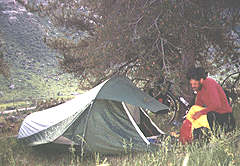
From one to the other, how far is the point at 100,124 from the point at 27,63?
1522 inches

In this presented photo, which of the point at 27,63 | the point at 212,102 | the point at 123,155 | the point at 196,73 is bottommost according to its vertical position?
the point at 27,63

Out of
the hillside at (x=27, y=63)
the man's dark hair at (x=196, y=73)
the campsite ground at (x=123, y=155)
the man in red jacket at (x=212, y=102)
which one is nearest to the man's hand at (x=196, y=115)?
the man in red jacket at (x=212, y=102)

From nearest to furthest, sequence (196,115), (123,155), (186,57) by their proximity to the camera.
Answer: (196,115) → (123,155) → (186,57)

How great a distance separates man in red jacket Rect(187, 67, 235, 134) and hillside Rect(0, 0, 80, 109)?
28.5m

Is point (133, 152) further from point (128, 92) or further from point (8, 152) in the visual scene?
point (8, 152)

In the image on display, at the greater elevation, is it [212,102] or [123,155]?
[212,102]

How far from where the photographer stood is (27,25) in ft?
159

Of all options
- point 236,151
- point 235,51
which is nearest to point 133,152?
point 236,151

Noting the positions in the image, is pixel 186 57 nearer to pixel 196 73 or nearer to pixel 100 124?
pixel 196 73

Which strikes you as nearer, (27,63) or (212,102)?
(212,102)

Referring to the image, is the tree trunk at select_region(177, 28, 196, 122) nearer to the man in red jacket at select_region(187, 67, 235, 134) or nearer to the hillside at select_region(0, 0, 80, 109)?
the man in red jacket at select_region(187, 67, 235, 134)

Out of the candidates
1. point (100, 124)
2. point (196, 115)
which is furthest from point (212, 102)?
point (100, 124)

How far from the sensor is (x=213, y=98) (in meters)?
4.22

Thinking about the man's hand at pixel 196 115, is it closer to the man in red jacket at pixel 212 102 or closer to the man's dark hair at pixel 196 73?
the man in red jacket at pixel 212 102
